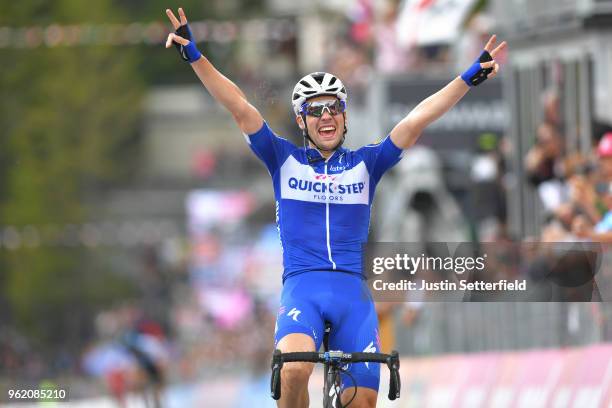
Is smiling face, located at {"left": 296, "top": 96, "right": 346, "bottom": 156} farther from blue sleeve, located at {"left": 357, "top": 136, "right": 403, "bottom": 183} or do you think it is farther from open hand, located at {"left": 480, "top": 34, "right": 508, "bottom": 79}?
open hand, located at {"left": 480, "top": 34, "right": 508, "bottom": 79}

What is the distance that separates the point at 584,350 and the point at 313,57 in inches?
2109

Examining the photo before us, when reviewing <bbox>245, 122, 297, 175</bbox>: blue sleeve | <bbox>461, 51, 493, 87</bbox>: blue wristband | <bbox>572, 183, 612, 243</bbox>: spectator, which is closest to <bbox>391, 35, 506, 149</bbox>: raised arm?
<bbox>461, 51, 493, 87</bbox>: blue wristband

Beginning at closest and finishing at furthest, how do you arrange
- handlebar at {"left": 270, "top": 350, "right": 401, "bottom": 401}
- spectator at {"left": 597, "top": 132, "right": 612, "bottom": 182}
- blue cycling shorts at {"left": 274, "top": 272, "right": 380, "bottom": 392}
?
1. handlebar at {"left": 270, "top": 350, "right": 401, "bottom": 401}
2. blue cycling shorts at {"left": 274, "top": 272, "right": 380, "bottom": 392}
3. spectator at {"left": 597, "top": 132, "right": 612, "bottom": 182}

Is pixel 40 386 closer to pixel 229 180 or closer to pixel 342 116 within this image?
pixel 342 116

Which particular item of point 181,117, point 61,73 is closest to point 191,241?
point 61,73

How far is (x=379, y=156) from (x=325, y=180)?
0.41 metres

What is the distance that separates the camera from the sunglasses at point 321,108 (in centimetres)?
1191

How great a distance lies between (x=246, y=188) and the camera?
79000mm

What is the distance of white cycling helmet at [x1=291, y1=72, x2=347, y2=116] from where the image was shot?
39.1 ft

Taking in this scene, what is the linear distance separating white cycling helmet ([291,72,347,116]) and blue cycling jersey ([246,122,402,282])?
0.28 meters

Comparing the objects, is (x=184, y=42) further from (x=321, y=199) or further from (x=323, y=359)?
(x=323, y=359)

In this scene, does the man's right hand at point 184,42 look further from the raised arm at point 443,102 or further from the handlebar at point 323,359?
the handlebar at point 323,359

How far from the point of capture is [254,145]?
12.0 m
